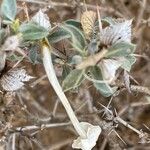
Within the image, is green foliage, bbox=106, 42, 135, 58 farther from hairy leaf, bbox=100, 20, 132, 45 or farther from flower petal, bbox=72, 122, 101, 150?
flower petal, bbox=72, 122, 101, 150

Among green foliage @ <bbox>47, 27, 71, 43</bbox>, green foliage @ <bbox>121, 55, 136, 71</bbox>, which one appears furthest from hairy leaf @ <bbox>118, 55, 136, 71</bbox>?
green foliage @ <bbox>47, 27, 71, 43</bbox>

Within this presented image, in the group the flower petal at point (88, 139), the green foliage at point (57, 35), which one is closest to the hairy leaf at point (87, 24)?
the green foliage at point (57, 35)

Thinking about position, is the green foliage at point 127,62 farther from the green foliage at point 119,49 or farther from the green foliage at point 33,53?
the green foliage at point 33,53

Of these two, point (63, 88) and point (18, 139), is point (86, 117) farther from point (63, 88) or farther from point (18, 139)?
point (63, 88)

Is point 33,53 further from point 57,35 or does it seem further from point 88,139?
point 88,139

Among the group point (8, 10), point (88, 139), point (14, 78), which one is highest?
point (8, 10)

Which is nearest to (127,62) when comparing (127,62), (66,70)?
(127,62)

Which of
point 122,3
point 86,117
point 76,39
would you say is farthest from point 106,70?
point 122,3
